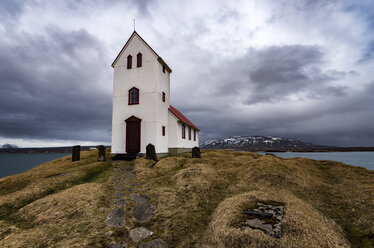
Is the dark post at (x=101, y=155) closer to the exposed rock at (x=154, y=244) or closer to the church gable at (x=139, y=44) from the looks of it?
the church gable at (x=139, y=44)

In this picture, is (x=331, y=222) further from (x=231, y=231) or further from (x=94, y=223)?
(x=94, y=223)

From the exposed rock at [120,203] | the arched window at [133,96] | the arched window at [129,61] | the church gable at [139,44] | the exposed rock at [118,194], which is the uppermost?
the church gable at [139,44]

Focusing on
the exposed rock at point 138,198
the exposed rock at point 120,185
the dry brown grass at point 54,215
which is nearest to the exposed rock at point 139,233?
the dry brown grass at point 54,215

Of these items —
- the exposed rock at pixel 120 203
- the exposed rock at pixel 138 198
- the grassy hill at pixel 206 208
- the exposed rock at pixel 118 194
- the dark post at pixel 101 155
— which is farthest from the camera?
the dark post at pixel 101 155

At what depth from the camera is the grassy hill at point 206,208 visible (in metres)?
7.45

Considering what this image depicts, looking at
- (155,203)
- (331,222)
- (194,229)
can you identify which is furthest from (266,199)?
(155,203)

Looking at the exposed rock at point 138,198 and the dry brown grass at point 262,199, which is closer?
the dry brown grass at point 262,199

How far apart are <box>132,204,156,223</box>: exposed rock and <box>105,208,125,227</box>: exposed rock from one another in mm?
603

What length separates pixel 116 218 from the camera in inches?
375

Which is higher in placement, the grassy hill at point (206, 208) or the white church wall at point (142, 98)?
the white church wall at point (142, 98)

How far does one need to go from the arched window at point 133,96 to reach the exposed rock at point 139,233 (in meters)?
20.8

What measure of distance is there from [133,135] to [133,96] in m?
5.61

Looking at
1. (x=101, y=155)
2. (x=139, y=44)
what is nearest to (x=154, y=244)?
(x=101, y=155)

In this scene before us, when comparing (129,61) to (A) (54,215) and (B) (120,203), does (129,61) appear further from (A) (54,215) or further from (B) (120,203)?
(A) (54,215)
